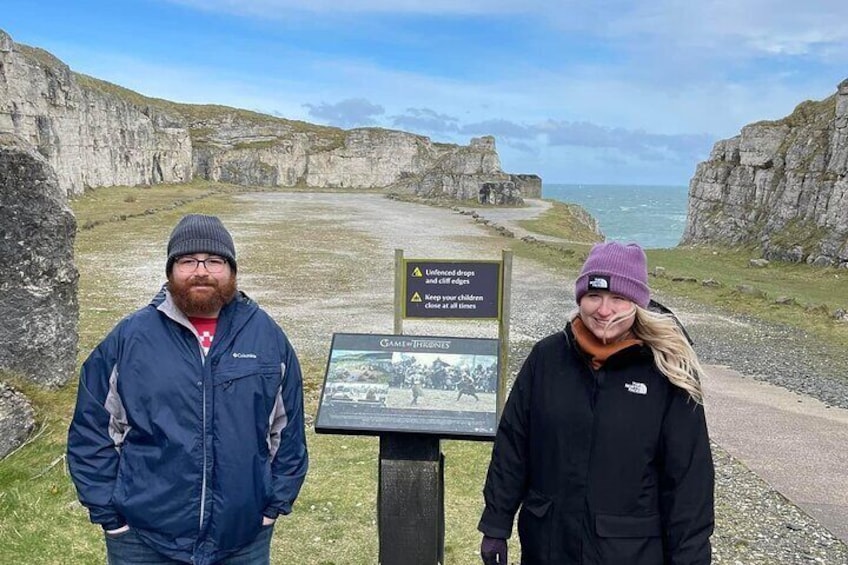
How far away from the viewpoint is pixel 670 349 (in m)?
3.26

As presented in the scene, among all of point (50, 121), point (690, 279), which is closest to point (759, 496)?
point (690, 279)

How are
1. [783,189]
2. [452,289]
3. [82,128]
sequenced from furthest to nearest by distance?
[82,128]
[783,189]
[452,289]

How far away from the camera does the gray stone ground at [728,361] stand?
673cm

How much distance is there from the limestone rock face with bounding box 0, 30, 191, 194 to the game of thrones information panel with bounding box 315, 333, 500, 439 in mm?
25911

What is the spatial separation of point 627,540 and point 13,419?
6561mm

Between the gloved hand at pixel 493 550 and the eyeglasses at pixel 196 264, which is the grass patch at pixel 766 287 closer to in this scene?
the gloved hand at pixel 493 550

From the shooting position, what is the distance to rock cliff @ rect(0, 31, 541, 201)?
45.8 metres

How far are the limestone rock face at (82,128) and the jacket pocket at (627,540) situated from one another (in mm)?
28193

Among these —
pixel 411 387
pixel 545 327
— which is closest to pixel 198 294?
pixel 411 387

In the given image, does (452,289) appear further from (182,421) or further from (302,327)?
(302,327)

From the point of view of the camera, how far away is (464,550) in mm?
6023

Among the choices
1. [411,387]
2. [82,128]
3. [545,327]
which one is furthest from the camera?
[82,128]

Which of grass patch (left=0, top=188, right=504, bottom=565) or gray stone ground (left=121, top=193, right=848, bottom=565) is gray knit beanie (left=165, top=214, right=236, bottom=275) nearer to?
grass patch (left=0, top=188, right=504, bottom=565)

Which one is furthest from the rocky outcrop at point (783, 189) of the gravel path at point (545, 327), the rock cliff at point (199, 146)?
the rock cliff at point (199, 146)
